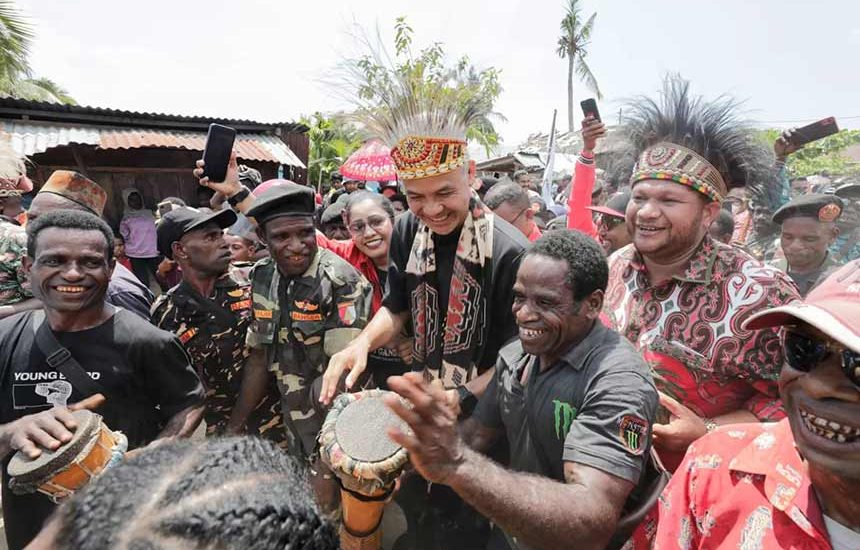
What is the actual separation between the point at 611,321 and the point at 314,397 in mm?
1730

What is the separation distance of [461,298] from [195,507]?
195 centimetres

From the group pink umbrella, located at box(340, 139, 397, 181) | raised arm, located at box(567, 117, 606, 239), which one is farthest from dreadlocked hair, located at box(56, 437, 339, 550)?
pink umbrella, located at box(340, 139, 397, 181)

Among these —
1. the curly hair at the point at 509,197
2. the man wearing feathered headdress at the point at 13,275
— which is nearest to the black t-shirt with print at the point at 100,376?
the man wearing feathered headdress at the point at 13,275

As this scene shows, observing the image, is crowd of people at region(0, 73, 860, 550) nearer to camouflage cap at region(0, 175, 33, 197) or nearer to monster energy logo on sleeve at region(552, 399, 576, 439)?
monster energy logo on sleeve at region(552, 399, 576, 439)

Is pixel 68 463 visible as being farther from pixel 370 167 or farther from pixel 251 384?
pixel 370 167

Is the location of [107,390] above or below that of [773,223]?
below

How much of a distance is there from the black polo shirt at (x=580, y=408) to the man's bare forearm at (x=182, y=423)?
1399 mm

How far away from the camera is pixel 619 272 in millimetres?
2551

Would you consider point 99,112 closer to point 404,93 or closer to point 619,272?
point 404,93

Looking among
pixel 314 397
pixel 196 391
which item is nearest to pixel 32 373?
pixel 196 391

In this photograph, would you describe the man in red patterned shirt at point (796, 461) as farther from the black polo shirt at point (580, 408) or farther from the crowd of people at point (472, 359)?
the black polo shirt at point (580, 408)

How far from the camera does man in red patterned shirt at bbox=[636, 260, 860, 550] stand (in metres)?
1.11

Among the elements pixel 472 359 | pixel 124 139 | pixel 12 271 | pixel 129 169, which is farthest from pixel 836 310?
pixel 129 169

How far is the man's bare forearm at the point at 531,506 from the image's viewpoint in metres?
1.34
